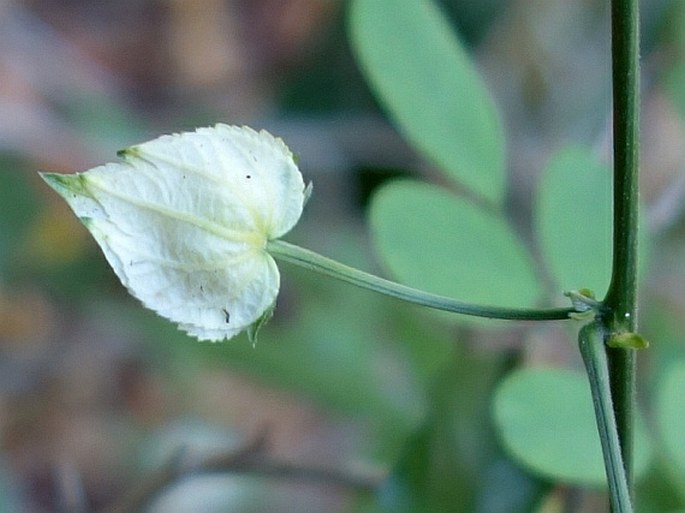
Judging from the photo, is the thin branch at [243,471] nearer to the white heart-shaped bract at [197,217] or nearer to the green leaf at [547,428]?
the green leaf at [547,428]

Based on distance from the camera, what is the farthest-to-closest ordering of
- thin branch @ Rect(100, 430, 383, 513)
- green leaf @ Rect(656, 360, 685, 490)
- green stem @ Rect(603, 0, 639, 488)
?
1. thin branch @ Rect(100, 430, 383, 513)
2. green leaf @ Rect(656, 360, 685, 490)
3. green stem @ Rect(603, 0, 639, 488)

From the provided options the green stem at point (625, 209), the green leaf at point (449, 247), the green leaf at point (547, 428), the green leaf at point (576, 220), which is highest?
the green leaf at point (576, 220)

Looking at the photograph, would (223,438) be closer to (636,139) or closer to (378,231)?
(378,231)

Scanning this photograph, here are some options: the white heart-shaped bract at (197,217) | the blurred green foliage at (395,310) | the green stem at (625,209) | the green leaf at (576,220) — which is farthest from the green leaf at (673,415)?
the white heart-shaped bract at (197,217)

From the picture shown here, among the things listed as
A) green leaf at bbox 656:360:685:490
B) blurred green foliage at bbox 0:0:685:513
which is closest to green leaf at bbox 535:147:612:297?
blurred green foliage at bbox 0:0:685:513

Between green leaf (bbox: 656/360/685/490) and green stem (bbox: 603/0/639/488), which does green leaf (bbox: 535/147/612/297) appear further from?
green stem (bbox: 603/0/639/488)

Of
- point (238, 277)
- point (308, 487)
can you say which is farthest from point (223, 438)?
point (238, 277)

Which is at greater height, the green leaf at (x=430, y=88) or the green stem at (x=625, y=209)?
the green leaf at (x=430, y=88)
